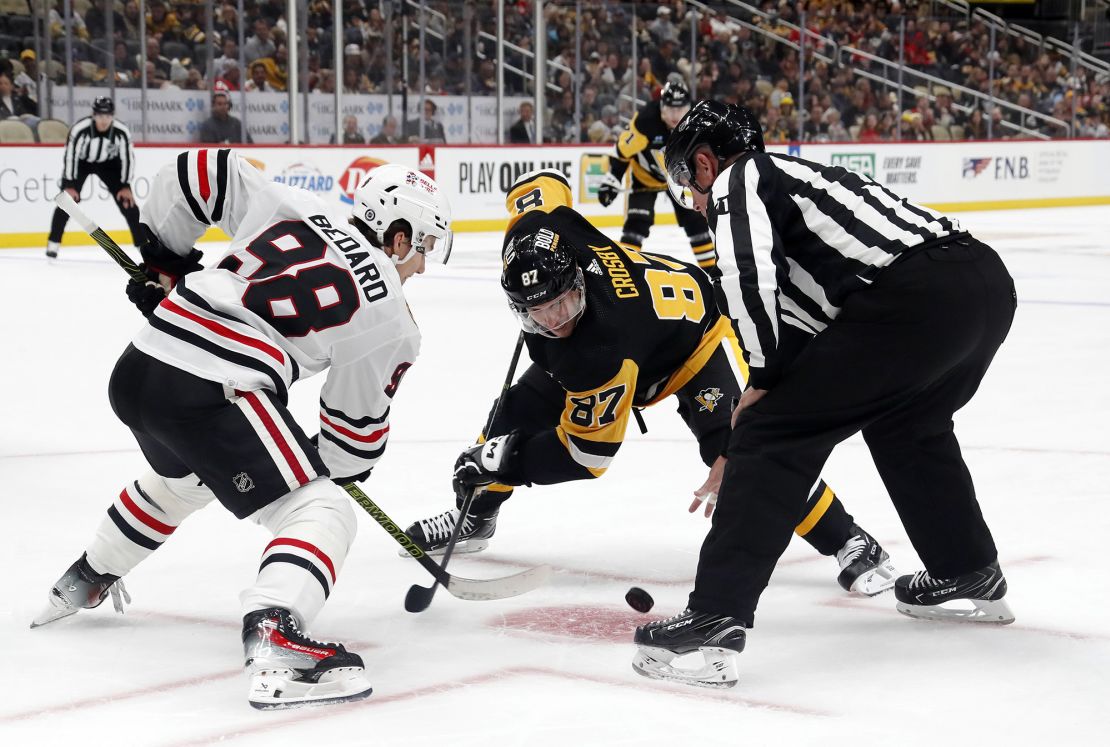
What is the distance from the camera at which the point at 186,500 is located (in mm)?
2795

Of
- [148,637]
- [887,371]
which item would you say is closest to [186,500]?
[148,637]

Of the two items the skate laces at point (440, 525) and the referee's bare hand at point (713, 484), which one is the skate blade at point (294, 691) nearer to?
the referee's bare hand at point (713, 484)

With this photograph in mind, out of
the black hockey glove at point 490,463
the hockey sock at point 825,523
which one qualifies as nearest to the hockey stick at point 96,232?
the black hockey glove at point 490,463

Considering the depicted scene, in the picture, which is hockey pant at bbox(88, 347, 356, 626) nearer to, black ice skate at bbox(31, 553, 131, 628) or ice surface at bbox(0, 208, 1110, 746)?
ice surface at bbox(0, 208, 1110, 746)

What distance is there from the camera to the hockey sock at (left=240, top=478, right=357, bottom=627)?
2.36 meters

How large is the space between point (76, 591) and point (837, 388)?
1487 mm

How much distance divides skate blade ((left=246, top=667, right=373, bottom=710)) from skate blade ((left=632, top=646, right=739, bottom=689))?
52cm

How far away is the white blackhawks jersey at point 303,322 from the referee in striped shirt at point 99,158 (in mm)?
8315

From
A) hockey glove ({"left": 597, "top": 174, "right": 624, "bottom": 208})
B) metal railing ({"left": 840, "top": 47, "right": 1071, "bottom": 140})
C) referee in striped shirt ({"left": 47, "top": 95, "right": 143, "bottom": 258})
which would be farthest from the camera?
metal railing ({"left": 840, "top": 47, "right": 1071, "bottom": 140})

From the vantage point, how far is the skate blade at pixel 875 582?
10.1 feet

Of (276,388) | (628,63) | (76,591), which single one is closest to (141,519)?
(76,591)

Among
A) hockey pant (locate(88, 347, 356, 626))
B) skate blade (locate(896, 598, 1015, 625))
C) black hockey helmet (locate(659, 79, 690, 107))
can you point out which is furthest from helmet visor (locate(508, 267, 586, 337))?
black hockey helmet (locate(659, 79, 690, 107))

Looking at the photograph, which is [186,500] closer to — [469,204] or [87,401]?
[87,401]

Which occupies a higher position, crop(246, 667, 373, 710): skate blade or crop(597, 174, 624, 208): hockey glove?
crop(597, 174, 624, 208): hockey glove
